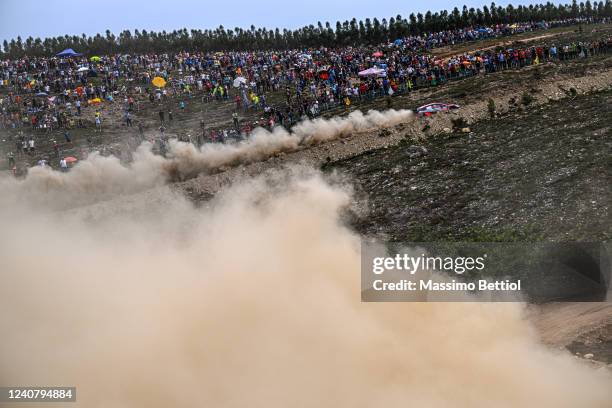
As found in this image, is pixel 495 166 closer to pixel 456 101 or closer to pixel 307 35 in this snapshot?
pixel 456 101

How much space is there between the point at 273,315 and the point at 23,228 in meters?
12.8

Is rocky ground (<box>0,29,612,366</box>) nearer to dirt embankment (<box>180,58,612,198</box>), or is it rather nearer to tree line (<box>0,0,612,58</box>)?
dirt embankment (<box>180,58,612,198</box>)

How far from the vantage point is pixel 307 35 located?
9538 cm

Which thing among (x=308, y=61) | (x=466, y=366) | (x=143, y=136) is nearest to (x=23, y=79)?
(x=143, y=136)

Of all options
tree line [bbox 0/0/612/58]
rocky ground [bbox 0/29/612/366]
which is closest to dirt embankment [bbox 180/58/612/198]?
rocky ground [bbox 0/29/612/366]

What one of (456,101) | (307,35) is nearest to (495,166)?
(456,101)

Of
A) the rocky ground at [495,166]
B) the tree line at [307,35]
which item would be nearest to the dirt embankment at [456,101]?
the rocky ground at [495,166]

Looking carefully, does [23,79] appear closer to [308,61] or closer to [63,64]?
[63,64]

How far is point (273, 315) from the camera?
2298 centimetres

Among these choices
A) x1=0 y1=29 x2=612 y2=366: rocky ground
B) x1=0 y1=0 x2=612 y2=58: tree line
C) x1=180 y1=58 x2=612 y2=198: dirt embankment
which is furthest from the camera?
x1=0 y1=0 x2=612 y2=58: tree line

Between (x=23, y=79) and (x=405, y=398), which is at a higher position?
(x=23, y=79)

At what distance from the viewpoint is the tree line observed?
293 ft

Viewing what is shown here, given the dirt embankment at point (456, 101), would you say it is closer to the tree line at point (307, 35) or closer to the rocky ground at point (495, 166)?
the rocky ground at point (495, 166)

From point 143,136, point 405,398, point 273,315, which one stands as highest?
point 143,136
